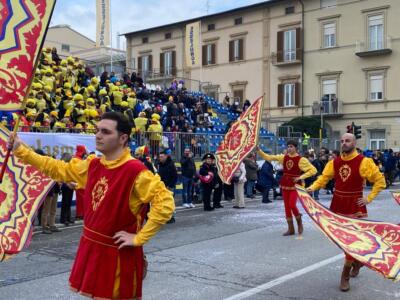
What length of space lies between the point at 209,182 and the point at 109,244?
11284 mm

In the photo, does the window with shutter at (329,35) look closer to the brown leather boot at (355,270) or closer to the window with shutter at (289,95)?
the window with shutter at (289,95)

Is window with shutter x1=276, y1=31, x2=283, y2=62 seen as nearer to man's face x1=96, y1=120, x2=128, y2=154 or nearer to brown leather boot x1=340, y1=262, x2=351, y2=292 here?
brown leather boot x1=340, y1=262, x2=351, y2=292

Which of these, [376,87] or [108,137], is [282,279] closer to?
[108,137]

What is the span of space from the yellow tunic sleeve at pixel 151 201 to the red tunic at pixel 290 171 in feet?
22.4

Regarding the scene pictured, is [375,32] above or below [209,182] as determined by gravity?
above

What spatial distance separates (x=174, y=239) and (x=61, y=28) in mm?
56849

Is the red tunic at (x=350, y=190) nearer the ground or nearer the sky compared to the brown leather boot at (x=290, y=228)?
nearer the sky

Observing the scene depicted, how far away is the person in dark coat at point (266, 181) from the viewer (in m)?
17.1

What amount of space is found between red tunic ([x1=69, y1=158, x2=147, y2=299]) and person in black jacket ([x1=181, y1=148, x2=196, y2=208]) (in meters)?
11.6

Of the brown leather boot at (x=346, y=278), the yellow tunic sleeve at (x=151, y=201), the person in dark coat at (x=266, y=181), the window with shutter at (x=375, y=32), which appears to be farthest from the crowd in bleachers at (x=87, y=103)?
the window with shutter at (x=375, y=32)

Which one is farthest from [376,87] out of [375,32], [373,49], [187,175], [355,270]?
[355,270]

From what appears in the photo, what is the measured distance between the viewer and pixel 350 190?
7.04m

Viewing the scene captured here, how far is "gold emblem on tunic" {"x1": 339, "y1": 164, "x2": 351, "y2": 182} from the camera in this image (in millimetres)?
7066

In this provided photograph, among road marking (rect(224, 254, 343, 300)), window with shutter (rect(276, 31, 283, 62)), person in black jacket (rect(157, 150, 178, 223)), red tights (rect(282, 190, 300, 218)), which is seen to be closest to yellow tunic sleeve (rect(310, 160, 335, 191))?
road marking (rect(224, 254, 343, 300))
